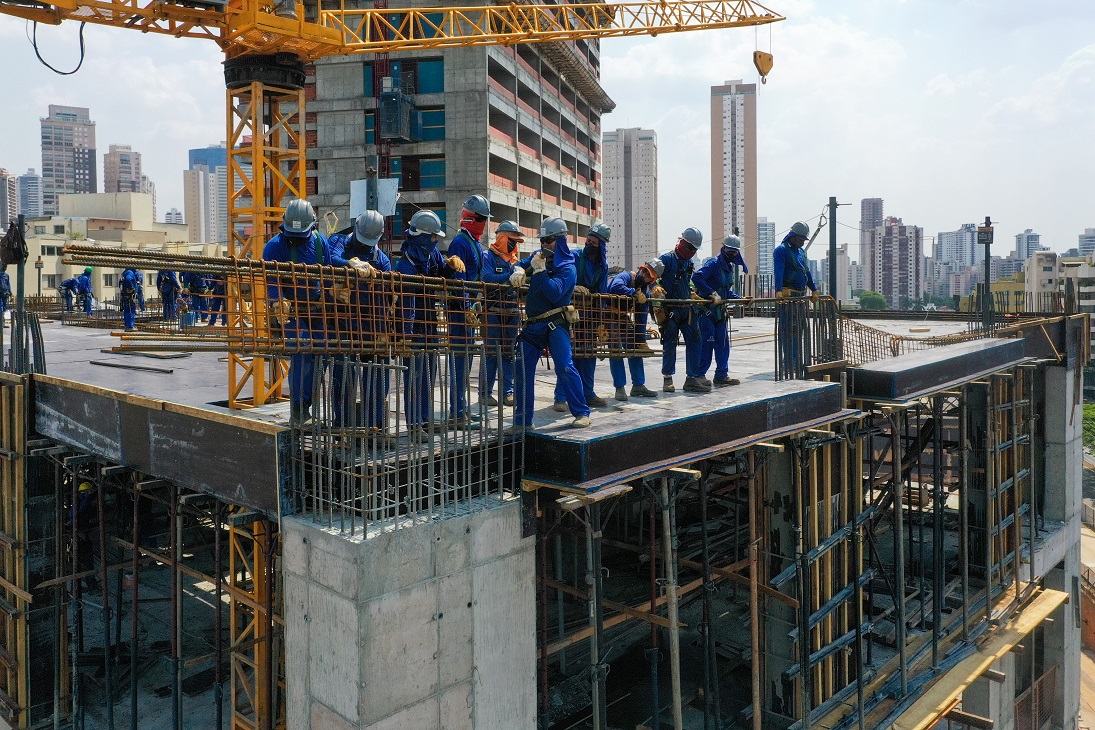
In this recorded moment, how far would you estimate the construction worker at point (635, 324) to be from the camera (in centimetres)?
1181

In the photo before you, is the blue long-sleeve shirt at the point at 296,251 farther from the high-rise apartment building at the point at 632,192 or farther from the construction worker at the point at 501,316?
the high-rise apartment building at the point at 632,192

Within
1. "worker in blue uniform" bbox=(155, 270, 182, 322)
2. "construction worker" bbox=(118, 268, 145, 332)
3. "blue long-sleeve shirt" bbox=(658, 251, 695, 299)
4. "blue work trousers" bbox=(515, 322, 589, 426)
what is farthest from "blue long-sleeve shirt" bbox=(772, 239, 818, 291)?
"construction worker" bbox=(118, 268, 145, 332)

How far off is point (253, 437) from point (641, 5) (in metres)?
36.6

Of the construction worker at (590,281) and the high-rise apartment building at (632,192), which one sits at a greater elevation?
the high-rise apartment building at (632,192)

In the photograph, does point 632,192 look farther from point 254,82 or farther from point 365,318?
point 365,318

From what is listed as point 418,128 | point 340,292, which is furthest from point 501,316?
point 418,128

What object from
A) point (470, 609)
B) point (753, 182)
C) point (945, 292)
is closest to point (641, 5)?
point (470, 609)

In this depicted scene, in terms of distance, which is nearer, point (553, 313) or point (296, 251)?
point (296, 251)

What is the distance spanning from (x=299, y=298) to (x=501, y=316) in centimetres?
275

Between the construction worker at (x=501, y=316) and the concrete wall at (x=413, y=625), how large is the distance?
5.58 feet

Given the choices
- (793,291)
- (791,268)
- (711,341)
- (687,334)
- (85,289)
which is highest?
(85,289)

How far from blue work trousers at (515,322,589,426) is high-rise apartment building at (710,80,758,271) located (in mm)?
122616

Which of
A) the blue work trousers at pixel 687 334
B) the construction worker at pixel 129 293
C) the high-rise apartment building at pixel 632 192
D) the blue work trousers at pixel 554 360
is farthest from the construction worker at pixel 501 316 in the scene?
the high-rise apartment building at pixel 632 192

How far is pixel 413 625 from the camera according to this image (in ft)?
24.5
